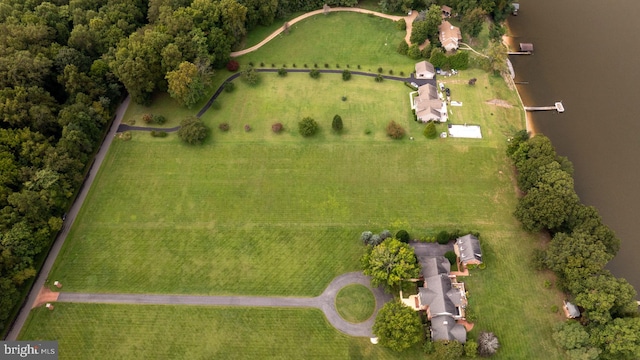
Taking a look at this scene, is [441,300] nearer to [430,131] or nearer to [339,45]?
[430,131]

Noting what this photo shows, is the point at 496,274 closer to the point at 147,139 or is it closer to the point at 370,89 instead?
the point at 370,89

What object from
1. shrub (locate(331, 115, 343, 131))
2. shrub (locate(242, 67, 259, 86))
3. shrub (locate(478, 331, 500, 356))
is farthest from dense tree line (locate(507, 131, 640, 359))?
shrub (locate(242, 67, 259, 86))

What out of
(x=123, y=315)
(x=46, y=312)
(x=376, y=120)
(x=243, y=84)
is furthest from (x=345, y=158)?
(x=46, y=312)

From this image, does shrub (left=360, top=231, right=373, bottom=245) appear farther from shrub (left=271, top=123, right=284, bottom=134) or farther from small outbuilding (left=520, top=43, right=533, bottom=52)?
small outbuilding (left=520, top=43, right=533, bottom=52)

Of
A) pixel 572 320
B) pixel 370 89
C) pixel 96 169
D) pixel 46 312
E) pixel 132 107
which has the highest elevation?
pixel 370 89

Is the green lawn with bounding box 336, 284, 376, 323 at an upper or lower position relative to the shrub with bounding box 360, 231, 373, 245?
lower
